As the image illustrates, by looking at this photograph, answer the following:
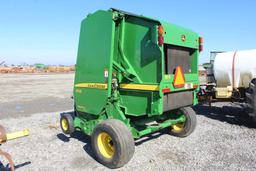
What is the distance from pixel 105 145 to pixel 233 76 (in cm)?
464

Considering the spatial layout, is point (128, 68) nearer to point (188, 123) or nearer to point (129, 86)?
point (129, 86)

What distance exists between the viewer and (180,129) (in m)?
6.16

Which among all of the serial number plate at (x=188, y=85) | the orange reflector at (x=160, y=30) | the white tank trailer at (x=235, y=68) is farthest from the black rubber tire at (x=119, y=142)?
the white tank trailer at (x=235, y=68)

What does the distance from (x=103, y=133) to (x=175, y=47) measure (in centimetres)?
207

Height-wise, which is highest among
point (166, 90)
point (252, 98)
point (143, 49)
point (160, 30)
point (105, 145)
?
point (160, 30)

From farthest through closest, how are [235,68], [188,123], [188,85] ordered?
[235,68] < [188,123] < [188,85]

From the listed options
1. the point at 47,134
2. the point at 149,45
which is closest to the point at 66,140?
the point at 47,134

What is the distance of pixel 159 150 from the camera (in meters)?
5.26

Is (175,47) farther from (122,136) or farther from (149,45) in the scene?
(122,136)

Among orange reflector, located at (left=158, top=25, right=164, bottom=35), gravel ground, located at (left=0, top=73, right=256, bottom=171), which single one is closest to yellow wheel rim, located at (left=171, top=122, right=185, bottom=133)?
gravel ground, located at (left=0, top=73, right=256, bottom=171)

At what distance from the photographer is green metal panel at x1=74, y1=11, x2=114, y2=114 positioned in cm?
489

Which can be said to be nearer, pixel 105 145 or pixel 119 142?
pixel 119 142

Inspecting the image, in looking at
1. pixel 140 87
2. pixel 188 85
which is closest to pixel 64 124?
pixel 140 87

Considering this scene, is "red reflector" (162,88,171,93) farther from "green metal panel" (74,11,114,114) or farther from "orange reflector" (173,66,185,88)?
"green metal panel" (74,11,114,114)
